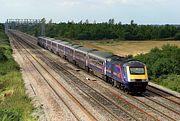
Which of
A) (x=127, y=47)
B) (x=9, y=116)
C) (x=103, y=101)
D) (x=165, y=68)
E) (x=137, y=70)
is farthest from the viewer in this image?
(x=127, y=47)

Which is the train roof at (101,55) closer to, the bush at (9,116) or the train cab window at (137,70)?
the train cab window at (137,70)

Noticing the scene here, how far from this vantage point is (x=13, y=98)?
28828mm

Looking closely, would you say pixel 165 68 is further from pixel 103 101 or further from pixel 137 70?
pixel 103 101

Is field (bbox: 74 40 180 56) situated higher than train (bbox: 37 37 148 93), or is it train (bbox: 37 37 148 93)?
train (bbox: 37 37 148 93)

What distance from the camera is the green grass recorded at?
22.4 m

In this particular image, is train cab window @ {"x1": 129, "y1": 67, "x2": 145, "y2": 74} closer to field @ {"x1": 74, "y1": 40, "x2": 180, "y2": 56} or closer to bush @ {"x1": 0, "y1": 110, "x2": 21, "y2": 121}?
bush @ {"x1": 0, "y1": 110, "x2": 21, "y2": 121}

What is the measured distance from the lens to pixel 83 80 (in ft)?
129

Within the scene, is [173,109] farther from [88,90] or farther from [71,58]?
[71,58]

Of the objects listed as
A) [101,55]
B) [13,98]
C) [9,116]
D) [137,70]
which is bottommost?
[13,98]

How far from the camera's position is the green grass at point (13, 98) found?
22.4 metres

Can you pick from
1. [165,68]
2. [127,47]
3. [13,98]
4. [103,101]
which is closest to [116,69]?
[103,101]

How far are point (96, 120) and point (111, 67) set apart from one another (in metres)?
12.2

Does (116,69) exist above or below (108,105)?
above

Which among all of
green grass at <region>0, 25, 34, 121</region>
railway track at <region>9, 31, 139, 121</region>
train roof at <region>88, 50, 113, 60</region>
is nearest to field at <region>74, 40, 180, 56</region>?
train roof at <region>88, 50, 113, 60</region>
